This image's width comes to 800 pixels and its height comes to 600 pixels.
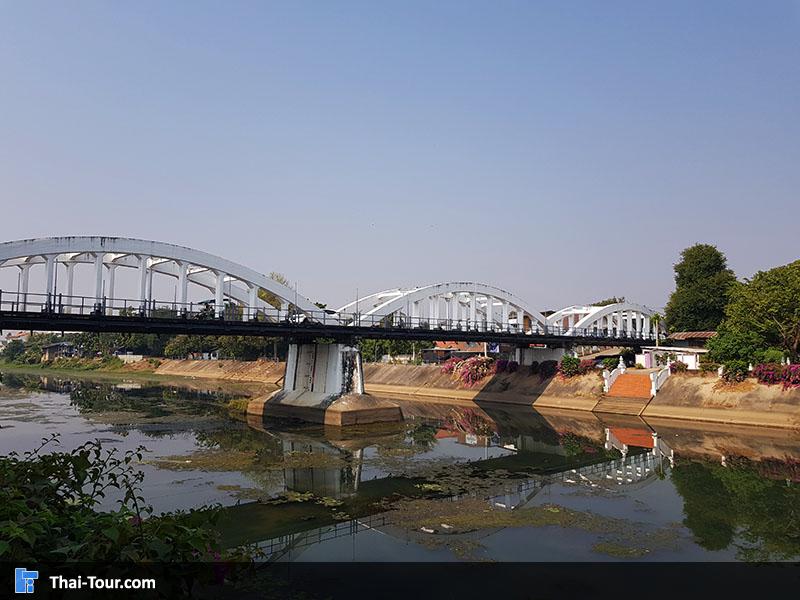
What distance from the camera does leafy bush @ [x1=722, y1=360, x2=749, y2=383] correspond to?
Answer: 42.7 m

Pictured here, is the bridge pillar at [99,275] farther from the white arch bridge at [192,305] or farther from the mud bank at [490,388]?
the mud bank at [490,388]

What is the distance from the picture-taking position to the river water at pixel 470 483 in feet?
53.9

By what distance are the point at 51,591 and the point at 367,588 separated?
812cm

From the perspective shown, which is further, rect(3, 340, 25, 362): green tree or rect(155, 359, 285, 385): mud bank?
rect(3, 340, 25, 362): green tree

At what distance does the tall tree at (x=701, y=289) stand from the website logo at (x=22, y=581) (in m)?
77.1

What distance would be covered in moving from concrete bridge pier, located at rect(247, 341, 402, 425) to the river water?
181 cm

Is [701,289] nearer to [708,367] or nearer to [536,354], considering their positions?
[536,354]

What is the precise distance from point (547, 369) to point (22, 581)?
5750 cm

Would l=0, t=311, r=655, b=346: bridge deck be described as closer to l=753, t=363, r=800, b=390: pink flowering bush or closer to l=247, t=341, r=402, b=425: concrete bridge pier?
l=247, t=341, r=402, b=425: concrete bridge pier

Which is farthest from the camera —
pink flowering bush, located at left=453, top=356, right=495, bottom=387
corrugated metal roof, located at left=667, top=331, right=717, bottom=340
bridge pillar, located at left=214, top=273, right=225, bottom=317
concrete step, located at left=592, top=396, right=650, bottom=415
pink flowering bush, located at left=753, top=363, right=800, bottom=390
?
pink flowering bush, located at left=453, top=356, right=495, bottom=387

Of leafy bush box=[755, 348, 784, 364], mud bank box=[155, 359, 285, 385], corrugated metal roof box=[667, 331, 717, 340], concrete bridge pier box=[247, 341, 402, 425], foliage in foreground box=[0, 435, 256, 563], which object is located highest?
corrugated metal roof box=[667, 331, 717, 340]

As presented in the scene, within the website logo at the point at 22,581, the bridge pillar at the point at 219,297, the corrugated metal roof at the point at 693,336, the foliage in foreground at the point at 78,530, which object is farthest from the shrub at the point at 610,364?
the website logo at the point at 22,581

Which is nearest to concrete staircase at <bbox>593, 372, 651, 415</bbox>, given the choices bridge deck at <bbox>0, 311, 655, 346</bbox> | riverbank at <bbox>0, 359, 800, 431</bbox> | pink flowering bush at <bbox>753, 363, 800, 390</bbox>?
riverbank at <bbox>0, 359, 800, 431</bbox>

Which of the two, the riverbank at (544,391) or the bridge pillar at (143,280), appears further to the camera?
the riverbank at (544,391)
